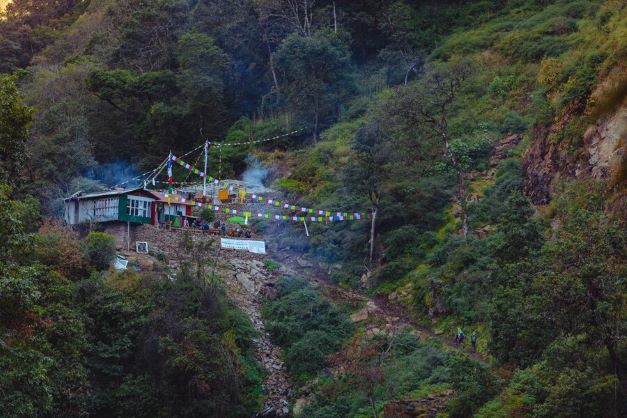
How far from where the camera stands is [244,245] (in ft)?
142

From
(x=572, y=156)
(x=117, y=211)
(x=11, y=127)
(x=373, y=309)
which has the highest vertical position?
(x=11, y=127)

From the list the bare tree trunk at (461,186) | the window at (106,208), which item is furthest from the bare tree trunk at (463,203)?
the window at (106,208)

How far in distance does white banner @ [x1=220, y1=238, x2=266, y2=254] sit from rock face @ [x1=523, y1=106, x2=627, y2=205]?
12755 mm

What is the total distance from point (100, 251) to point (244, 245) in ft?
26.6

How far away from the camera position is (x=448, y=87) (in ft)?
149

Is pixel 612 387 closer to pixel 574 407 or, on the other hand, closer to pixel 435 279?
pixel 574 407

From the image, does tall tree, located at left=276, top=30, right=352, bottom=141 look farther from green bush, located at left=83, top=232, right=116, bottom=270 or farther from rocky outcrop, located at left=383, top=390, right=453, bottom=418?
rocky outcrop, located at left=383, top=390, right=453, bottom=418

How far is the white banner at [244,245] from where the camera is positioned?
43.0 meters

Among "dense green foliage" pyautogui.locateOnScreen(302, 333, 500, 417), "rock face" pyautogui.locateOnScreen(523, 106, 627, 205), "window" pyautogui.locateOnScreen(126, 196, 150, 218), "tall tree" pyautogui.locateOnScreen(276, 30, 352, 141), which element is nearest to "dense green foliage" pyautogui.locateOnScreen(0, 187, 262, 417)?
"dense green foliage" pyautogui.locateOnScreen(302, 333, 500, 417)

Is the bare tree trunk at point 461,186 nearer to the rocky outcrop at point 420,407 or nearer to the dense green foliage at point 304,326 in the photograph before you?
the dense green foliage at point 304,326

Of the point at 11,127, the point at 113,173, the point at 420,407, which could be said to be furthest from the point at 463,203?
the point at 113,173

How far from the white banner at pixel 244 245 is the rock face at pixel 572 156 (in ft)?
41.8

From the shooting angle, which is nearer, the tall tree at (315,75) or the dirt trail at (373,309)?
the dirt trail at (373,309)

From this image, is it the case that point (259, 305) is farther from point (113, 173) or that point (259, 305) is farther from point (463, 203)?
point (113, 173)
